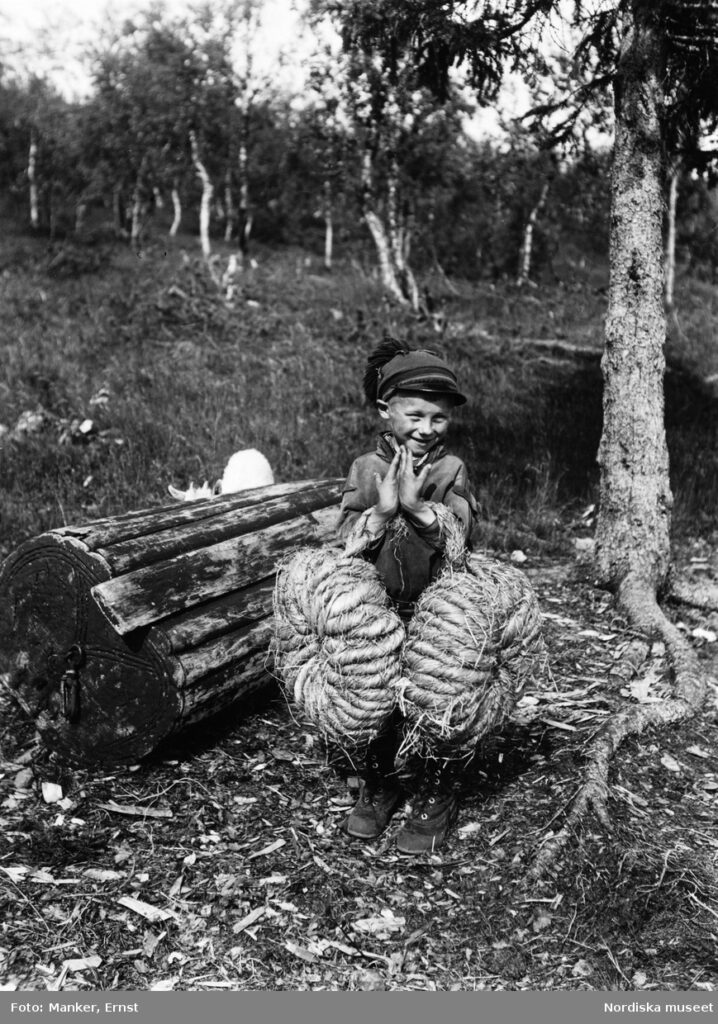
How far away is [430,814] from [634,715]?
4.32 ft

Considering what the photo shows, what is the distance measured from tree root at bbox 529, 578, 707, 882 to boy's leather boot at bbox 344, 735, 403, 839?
632 mm

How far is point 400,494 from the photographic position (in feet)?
9.21

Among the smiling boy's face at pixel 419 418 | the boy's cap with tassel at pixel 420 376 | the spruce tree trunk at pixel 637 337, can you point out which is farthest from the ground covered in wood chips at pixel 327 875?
the boy's cap with tassel at pixel 420 376

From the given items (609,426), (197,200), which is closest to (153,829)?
(609,426)

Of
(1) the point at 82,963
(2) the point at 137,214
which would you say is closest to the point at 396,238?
(1) the point at 82,963

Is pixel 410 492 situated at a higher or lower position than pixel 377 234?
lower

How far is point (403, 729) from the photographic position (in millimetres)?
2939

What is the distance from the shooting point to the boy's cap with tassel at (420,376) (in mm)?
2875

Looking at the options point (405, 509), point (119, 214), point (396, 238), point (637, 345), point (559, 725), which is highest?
point (119, 214)

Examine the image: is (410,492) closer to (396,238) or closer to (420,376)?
(420,376)

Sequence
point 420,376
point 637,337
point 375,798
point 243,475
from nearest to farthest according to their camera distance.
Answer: point 420,376 → point 375,798 → point 637,337 → point 243,475

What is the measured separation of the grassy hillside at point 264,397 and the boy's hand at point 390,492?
389 centimetres

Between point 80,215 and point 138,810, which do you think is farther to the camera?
point 80,215

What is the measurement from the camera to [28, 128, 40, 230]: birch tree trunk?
120ft
